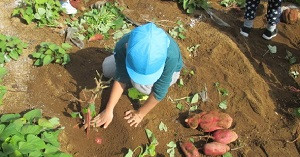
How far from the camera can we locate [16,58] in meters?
3.15

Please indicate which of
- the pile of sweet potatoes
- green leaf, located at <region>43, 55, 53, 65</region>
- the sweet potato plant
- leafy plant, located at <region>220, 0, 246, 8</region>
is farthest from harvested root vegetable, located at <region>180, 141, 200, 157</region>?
leafy plant, located at <region>220, 0, 246, 8</region>

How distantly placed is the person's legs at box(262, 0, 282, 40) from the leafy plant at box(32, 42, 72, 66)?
237 centimetres

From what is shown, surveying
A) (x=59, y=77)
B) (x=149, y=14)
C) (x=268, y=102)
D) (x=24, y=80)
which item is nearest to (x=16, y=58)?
(x=24, y=80)

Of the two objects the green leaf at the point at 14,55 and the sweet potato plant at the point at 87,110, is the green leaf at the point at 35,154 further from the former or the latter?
the green leaf at the point at 14,55

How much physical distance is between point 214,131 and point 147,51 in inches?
53.7

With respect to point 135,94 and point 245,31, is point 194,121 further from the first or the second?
point 245,31

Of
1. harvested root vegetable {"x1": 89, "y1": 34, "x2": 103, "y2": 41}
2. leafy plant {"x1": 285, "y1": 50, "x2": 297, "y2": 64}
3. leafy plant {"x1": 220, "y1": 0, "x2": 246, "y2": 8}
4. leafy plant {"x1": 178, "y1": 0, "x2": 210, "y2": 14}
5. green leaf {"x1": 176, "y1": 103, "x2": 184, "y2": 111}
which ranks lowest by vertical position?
leafy plant {"x1": 285, "y1": 50, "x2": 297, "y2": 64}

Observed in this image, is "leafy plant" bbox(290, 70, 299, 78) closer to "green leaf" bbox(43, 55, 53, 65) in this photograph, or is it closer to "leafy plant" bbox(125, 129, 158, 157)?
"leafy plant" bbox(125, 129, 158, 157)

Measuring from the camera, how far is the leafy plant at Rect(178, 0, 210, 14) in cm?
424

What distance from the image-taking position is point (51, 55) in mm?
3158

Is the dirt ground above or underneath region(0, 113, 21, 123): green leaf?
underneath

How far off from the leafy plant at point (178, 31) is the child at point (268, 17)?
769 millimetres

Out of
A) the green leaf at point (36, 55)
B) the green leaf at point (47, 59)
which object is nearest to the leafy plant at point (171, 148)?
the green leaf at point (47, 59)

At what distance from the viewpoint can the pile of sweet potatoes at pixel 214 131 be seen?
288 cm
